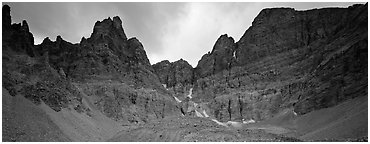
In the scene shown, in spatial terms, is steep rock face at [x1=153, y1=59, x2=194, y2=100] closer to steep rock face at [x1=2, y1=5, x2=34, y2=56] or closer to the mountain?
the mountain

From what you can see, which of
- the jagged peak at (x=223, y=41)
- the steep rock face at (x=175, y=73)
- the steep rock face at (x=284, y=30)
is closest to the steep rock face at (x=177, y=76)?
the steep rock face at (x=175, y=73)

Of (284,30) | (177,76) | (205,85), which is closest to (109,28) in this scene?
(205,85)

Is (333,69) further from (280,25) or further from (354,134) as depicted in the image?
(280,25)

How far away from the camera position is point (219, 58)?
167625mm

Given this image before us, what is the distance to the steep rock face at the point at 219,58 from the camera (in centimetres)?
16195

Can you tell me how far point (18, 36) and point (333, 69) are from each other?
276 feet

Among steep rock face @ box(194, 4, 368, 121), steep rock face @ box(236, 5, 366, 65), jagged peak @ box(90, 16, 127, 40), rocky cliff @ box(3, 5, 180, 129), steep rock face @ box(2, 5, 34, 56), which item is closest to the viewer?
rocky cliff @ box(3, 5, 180, 129)

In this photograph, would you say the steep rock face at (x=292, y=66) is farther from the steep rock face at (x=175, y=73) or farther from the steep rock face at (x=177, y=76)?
the steep rock face at (x=175, y=73)

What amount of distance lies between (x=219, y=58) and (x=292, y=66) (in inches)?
1683

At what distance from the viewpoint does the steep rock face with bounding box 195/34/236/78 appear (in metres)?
162

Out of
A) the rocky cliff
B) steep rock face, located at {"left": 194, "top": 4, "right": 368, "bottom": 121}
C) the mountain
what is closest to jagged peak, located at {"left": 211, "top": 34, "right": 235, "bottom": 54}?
the mountain

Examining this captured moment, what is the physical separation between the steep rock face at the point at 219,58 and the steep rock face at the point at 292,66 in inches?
69.5

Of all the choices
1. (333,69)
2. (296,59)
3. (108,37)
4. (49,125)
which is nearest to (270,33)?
(296,59)

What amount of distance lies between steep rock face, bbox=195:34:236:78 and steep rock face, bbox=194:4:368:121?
1.76 metres
